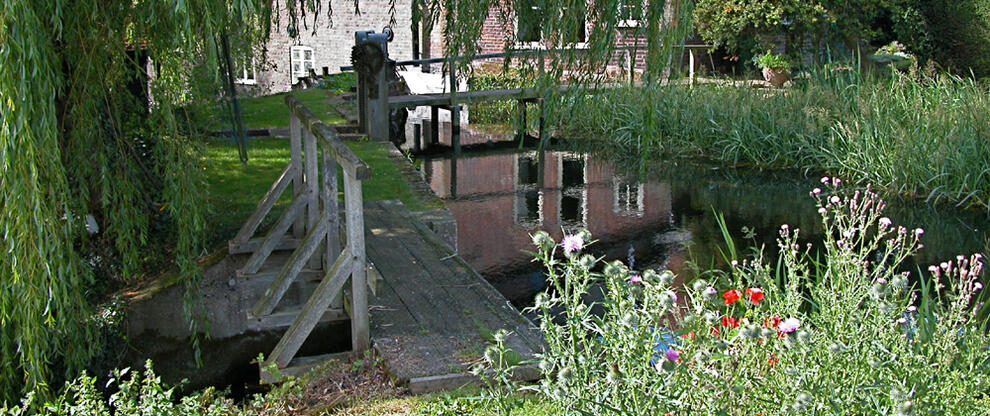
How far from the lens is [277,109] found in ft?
49.0

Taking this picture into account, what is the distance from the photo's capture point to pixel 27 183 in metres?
3.58

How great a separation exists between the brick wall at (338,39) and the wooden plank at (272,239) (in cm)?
1386

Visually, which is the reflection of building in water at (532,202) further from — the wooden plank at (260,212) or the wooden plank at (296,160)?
the wooden plank at (260,212)

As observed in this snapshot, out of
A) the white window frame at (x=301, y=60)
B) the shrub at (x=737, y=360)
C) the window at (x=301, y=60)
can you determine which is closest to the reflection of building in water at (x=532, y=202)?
the shrub at (x=737, y=360)

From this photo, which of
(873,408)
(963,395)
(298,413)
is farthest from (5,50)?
(963,395)

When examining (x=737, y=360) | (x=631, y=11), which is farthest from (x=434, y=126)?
(x=737, y=360)

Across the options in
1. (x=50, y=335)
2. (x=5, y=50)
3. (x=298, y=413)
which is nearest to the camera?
(x=5, y=50)

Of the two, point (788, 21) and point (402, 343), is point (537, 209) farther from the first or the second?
point (788, 21)

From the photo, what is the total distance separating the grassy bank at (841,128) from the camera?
10.4 meters

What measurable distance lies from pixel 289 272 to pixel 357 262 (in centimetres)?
91

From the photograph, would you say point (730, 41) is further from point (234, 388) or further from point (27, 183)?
point (27, 183)

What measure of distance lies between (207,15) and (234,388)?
9.52ft

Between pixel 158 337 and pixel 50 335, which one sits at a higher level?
pixel 50 335

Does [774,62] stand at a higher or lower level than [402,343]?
higher
